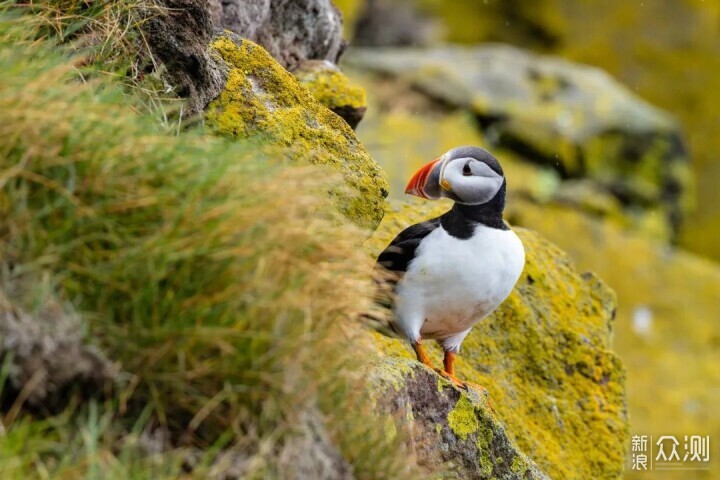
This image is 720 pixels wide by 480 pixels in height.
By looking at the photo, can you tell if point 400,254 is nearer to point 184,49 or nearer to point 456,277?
point 456,277

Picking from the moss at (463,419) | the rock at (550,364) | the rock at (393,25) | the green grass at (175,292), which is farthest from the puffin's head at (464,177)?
the rock at (393,25)

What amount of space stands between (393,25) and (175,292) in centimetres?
1664

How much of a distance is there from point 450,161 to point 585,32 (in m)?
13.8

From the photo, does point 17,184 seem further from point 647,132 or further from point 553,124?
point 647,132

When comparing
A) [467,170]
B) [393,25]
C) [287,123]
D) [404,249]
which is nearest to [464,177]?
[467,170]

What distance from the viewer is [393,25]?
19.2 metres

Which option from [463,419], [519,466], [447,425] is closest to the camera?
[447,425]

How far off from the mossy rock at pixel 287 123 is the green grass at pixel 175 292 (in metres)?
1.21

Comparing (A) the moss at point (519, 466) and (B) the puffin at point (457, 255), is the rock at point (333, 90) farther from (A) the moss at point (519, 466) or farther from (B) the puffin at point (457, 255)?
(A) the moss at point (519, 466)

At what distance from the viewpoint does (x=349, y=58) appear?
1364cm

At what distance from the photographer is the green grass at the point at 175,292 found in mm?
2898

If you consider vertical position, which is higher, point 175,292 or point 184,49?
point 184,49

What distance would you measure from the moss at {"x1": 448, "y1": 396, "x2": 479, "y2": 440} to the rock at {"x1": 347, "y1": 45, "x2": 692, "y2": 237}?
29.5ft

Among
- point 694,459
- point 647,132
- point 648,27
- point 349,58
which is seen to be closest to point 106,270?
point 694,459
